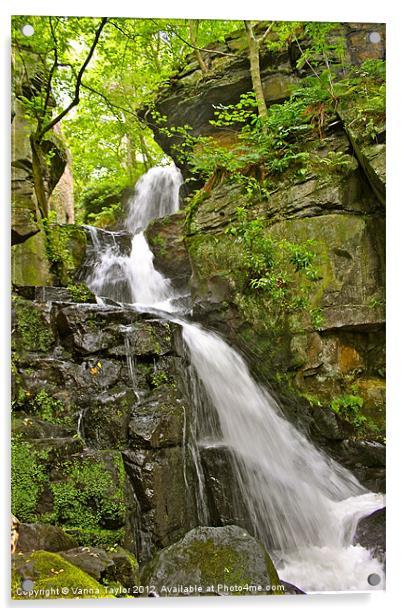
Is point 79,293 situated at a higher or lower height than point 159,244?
lower

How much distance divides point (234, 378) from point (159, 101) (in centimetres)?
267

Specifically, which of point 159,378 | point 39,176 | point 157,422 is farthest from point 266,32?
point 157,422

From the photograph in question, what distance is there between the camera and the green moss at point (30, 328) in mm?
3105

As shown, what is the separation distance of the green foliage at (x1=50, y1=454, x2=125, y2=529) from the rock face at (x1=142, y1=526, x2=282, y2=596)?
1.22ft

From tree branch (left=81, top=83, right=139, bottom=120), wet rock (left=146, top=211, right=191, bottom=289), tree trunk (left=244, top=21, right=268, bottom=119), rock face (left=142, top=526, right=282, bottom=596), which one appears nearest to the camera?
rock face (left=142, top=526, right=282, bottom=596)

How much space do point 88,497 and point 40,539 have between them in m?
0.35

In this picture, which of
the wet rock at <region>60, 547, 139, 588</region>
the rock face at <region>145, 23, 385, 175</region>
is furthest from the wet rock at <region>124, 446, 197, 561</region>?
the rock face at <region>145, 23, 385, 175</region>

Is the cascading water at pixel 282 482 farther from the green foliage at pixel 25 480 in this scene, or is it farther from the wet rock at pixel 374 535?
the green foliage at pixel 25 480

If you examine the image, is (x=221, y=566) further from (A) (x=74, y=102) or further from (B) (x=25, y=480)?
(A) (x=74, y=102)

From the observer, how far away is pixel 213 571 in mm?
2459

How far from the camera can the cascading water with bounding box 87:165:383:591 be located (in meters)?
2.71

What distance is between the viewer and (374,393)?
346 centimetres

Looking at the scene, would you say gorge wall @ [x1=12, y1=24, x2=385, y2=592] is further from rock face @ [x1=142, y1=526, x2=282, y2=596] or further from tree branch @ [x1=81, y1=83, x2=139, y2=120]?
tree branch @ [x1=81, y1=83, x2=139, y2=120]

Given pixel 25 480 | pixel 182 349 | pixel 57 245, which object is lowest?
pixel 25 480
